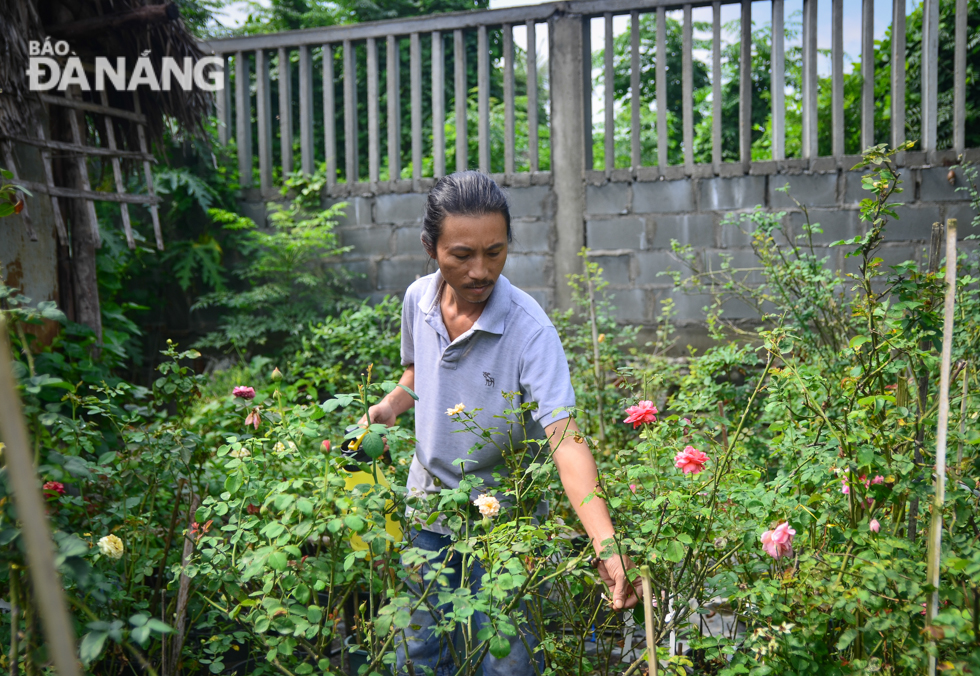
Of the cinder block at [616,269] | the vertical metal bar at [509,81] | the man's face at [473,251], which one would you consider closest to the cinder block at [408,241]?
the vertical metal bar at [509,81]

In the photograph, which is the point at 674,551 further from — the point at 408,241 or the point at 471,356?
the point at 408,241

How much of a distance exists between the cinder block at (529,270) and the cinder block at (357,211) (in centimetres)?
116

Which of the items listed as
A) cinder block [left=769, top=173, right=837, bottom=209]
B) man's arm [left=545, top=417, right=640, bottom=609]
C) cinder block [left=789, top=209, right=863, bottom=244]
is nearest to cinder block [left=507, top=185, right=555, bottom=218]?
cinder block [left=769, top=173, right=837, bottom=209]

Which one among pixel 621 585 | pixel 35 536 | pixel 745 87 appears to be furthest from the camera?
pixel 745 87

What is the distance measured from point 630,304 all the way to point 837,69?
1.94 metres

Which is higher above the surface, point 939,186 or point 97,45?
point 97,45

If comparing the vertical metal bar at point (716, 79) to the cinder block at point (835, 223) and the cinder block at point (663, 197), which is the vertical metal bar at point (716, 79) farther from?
the cinder block at point (835, 223)

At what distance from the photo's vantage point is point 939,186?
4156 mm

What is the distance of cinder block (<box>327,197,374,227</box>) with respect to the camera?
5.18m

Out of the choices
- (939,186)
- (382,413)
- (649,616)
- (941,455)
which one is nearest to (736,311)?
(939,186)

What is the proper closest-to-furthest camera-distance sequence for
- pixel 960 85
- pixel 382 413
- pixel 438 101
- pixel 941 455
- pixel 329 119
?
pixel 941 455
pixel 382 413
pixel 960 85
pixel 438 101
pixel 329 119

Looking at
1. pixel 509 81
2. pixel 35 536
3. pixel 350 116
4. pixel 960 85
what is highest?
pixel 509 81

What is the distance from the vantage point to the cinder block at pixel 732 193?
14.5 feet

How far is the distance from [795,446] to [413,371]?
1.27 meters
